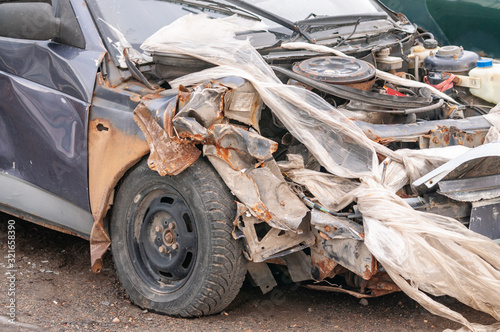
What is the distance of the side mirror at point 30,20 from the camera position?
3.52 meters

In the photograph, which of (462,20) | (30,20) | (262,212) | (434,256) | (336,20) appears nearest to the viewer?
(434,256)

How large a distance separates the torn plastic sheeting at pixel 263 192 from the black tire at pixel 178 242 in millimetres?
79

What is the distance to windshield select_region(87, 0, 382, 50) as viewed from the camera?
367 cm

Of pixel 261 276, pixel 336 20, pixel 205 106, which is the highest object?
pixel 336 20

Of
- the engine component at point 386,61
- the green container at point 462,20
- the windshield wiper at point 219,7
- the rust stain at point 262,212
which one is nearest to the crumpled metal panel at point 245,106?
the rust stain at point 262,212

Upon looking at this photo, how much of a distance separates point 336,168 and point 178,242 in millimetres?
887

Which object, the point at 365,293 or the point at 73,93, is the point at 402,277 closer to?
the point at 365,293

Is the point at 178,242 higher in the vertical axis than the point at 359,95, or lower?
lower

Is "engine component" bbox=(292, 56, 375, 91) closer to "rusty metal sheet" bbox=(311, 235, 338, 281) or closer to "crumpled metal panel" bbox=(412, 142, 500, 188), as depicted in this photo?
"crumpled metal panel" bbox=(412, 142, 500, 188)

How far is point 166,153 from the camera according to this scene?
2994mm

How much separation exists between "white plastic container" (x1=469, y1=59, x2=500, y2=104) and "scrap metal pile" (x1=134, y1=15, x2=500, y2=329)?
0.58m

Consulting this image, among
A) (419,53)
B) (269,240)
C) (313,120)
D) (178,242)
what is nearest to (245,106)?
(313,120)

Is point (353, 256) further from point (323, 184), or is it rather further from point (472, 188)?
point (472, 188)

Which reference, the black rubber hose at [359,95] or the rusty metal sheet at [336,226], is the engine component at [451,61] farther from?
the rusty metal sheet at [336,226]
